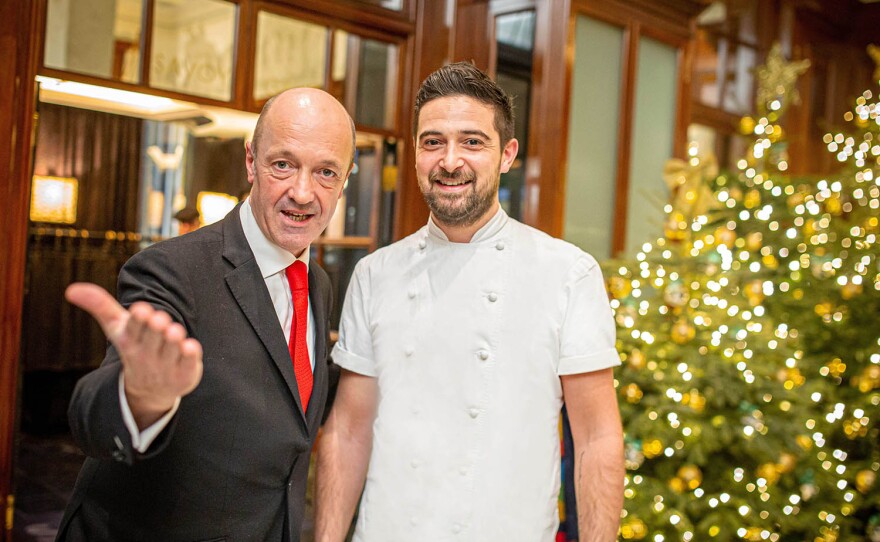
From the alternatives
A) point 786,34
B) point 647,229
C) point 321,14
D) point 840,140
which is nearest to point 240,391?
point 321,14

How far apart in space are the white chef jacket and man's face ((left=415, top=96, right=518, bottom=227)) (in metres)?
0.11

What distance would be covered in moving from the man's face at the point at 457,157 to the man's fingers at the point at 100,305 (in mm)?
839

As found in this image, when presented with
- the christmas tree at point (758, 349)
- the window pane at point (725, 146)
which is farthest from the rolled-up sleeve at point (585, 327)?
the window pane at point (725, 146)

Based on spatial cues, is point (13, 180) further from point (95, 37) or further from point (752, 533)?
point (752, 533)

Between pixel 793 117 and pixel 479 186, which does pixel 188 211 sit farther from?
pixel 793 117

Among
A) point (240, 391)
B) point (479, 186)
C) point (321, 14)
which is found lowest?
point (240, 391)

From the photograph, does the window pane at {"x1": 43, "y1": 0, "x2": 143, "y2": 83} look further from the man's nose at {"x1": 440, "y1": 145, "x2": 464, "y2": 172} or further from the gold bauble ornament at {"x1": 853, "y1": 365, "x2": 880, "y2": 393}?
the gold bauble ornament at {"x1": 853, "y1": 365, "x2": 880, "y2": 393}

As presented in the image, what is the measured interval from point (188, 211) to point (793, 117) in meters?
4.76

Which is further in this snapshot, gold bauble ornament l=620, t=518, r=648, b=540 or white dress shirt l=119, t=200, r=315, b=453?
gold bauble ornament l=620, t=518, r=648, b=540

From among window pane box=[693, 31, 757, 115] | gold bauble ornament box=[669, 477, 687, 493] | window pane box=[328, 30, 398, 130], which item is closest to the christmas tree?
gold bauble ornament box=[669, 477, 687, 493]

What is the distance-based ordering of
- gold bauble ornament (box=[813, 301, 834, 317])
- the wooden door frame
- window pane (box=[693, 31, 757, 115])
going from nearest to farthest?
the wooden door frame → gold bauble ornament (box=[813, 301, 834, 317]) → window pane (box=[693, 31, 757, 115])

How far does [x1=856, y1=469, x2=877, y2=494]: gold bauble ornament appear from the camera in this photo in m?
4.24

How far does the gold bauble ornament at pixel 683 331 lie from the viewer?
3557 mm

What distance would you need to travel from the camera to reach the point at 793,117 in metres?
6.52
